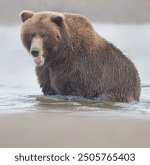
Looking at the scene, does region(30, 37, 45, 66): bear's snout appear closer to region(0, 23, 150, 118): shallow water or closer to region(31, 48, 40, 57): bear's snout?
region(31, 48, 40, 57): bear's snout

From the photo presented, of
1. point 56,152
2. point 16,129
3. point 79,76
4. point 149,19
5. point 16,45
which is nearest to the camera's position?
point 56,152

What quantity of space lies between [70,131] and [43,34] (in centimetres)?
223

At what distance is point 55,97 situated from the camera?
10.5 metres

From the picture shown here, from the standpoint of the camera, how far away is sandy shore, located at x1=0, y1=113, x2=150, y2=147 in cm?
783

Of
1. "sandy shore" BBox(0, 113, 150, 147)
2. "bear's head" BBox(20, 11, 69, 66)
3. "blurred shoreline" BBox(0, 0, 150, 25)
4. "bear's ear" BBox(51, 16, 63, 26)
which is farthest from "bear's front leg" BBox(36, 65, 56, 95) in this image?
"blurred shoreline" BBox(0, 0, 150, 25)

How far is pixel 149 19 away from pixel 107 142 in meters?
12.3

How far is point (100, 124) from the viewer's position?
8.60 metres

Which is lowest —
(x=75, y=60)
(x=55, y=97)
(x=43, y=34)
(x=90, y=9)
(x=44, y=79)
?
(x=55, y=97)

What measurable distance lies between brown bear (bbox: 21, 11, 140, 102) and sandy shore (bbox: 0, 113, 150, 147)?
1427 mm

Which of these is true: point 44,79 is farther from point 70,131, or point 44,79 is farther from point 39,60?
point 70,131

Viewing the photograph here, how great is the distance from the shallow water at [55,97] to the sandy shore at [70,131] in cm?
44

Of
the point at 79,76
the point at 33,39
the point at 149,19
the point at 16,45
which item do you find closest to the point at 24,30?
the point at 33,39

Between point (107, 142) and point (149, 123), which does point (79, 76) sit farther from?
point (107, 142)

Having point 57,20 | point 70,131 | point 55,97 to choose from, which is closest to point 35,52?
point 57,20
